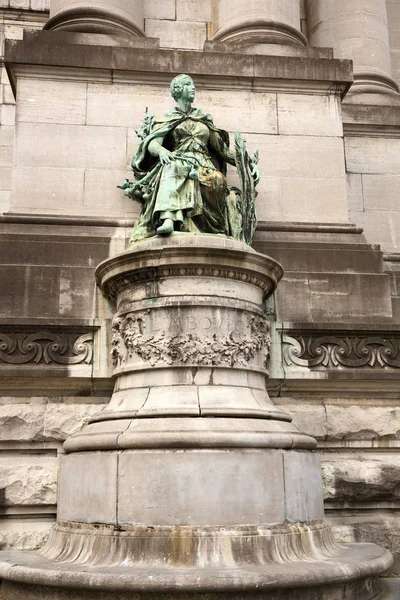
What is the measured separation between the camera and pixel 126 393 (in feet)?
23.4

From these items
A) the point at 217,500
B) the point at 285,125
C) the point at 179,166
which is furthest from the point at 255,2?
the point at 217,500

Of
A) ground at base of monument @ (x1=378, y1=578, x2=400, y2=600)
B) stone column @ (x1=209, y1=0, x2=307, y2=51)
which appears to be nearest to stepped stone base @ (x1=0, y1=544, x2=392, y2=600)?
ground at base of monument @ (x1=378, y1=578, x2=400, y2=600)

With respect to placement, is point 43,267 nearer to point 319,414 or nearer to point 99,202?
point 99,202

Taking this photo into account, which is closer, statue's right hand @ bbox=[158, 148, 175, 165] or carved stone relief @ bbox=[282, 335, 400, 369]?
statue's right hand @ bbox=[158, 148, 175, 165]

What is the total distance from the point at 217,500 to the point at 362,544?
2.16m

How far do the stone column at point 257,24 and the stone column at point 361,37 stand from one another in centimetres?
162

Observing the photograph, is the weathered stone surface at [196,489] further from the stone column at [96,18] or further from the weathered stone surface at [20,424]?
the stone column at [96,18]

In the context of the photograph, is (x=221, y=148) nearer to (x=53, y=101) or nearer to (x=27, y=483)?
(x=53, y=101)

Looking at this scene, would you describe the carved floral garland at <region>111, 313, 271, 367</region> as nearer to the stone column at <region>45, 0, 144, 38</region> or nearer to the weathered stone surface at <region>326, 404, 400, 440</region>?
the weathered stone surface at <region>326, 404, 400, 440</region>

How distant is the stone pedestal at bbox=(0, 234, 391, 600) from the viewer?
5.69m

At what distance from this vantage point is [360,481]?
7.92 metres

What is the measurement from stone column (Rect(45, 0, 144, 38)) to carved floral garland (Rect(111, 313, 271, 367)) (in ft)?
16.9

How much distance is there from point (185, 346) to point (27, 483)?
237 cm

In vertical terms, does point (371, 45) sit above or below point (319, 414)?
above
